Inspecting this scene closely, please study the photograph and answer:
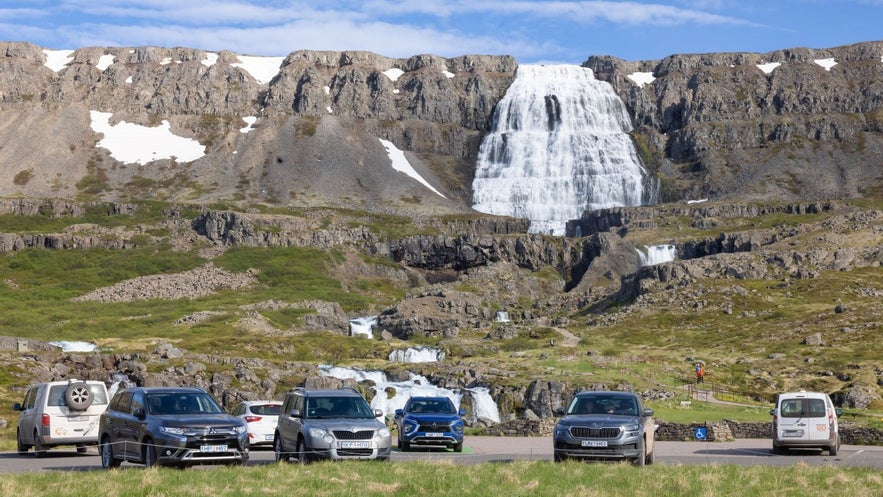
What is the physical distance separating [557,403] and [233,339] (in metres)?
68.3

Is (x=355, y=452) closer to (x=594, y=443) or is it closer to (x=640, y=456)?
(x=594, y=443)

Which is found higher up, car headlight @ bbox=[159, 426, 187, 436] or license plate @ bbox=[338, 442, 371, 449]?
car headlight @ bbox=[159, 426, 187, 436]

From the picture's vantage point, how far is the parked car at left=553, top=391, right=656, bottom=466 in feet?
113

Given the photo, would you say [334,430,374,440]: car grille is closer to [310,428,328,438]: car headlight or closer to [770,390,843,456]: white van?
[310,428,328,438]: car headlight

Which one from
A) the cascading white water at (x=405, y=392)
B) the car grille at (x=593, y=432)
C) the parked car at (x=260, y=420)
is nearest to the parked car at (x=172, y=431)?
the car grille at (x=593, y=432)

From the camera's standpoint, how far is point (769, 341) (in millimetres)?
131750

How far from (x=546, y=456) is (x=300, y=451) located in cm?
1097

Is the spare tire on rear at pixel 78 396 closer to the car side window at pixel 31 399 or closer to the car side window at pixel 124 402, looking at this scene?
the car side window at pixel 31 399

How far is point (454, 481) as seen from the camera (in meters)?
28.0

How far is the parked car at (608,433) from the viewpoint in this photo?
1353 inches

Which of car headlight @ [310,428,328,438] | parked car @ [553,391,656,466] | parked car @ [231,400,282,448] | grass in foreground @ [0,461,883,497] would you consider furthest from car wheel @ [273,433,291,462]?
parked car @ [553,391,656,466]

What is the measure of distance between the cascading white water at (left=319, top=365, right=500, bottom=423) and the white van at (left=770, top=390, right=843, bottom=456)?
39.4 m

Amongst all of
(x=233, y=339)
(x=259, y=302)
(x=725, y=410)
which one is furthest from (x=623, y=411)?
(x=259, y=302)

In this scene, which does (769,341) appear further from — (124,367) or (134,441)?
(134,441)
